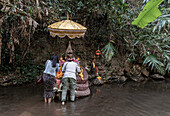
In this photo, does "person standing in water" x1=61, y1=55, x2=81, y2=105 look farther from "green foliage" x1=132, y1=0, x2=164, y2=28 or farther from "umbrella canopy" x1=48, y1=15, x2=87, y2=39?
"green foliage" x1=132, y1=0, x2=164, y2=28

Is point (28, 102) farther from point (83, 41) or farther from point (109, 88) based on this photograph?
point (83, 41)

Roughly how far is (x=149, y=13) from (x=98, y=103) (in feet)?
11.3

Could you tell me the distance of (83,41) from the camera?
821cm

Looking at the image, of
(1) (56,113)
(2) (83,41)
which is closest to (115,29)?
(2) (83,41)

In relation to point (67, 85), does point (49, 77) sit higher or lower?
higher

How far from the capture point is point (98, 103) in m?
4.61

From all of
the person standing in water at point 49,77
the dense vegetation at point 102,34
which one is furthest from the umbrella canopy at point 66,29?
the dense vegetation at point 102,34

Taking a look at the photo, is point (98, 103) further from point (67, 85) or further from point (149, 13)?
point (149, 13)

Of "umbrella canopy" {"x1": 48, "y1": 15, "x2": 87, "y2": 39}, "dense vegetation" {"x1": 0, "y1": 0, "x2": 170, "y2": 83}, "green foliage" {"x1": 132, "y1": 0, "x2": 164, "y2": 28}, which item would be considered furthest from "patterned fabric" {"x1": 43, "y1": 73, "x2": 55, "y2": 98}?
"green foliage" {"x1": 132, "y1": 0, "x2": 164, "y2": 28}

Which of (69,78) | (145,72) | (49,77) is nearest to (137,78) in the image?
(145,72)

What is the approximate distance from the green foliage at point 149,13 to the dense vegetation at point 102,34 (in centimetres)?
481

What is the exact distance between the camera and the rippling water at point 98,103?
3.90 meters

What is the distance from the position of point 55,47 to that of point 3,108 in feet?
13.9

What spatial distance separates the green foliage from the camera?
1.51 meters
